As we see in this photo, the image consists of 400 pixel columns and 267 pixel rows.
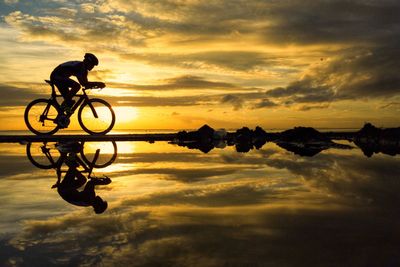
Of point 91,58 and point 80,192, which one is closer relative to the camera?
point 80,192

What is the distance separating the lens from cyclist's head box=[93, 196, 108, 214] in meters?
8.65

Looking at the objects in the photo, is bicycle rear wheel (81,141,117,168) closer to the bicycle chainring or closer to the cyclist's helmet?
the bicycle chainring

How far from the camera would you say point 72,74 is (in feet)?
62.2

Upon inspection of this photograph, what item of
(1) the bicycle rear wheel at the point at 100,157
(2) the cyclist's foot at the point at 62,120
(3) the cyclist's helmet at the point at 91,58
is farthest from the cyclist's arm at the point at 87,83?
(1) the bicycle rear wheel at the point at 100,157

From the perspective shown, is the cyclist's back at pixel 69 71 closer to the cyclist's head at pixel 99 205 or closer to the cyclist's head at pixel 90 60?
the cyclist's head at pixel 90 60

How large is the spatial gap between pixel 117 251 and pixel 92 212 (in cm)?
267

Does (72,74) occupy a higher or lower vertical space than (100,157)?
higher

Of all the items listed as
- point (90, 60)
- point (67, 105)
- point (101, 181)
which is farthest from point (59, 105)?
point (101, 181)

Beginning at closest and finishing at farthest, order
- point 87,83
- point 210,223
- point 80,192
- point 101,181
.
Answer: point 210,223, point 80,192, point 101,181, point 87,83

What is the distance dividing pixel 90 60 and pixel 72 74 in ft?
4.62

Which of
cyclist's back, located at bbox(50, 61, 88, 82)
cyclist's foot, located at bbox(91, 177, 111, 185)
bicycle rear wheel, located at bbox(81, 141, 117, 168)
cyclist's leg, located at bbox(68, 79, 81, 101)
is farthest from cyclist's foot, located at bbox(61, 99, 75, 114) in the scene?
cyclist's foot, located at bbox(91, 177, 111, 185)

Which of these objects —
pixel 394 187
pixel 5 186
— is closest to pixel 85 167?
pixel 5 186

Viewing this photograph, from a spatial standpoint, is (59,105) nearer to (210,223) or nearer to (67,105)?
(67,105)

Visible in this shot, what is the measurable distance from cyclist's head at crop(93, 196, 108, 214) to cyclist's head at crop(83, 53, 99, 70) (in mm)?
9337
